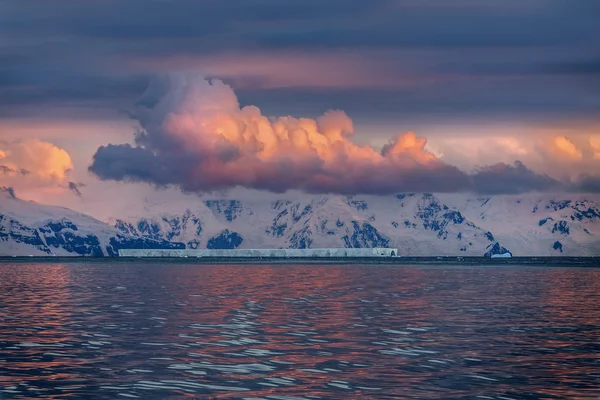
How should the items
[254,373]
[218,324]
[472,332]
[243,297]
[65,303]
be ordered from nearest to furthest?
[254,373] → [472,332] → [218,324] → [65,303] → [243,297]

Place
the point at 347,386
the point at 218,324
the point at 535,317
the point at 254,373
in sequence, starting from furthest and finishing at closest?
the point at 535,317 < the point at 218,324 < the point at 254,373 < the point at 347,386

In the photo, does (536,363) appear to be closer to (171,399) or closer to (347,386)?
(347,386)

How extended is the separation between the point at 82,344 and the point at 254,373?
868 inches

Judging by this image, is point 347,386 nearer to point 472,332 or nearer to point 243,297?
point 472,332

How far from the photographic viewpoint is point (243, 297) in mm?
151625

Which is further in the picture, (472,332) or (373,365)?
(472,332)

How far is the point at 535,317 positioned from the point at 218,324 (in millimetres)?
36259

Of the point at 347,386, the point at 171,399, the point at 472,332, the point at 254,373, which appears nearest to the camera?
the point at 171,399

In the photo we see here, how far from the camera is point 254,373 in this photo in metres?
62.2

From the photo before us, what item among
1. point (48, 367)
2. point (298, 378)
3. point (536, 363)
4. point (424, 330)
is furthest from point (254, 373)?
point (424, 330)

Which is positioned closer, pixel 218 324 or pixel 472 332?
pixel 472 332

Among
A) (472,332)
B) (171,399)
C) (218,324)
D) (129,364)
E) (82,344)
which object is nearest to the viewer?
(171,399)

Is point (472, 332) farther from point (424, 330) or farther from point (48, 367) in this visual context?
point (48, 367)

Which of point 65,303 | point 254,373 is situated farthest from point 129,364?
point 65,303
